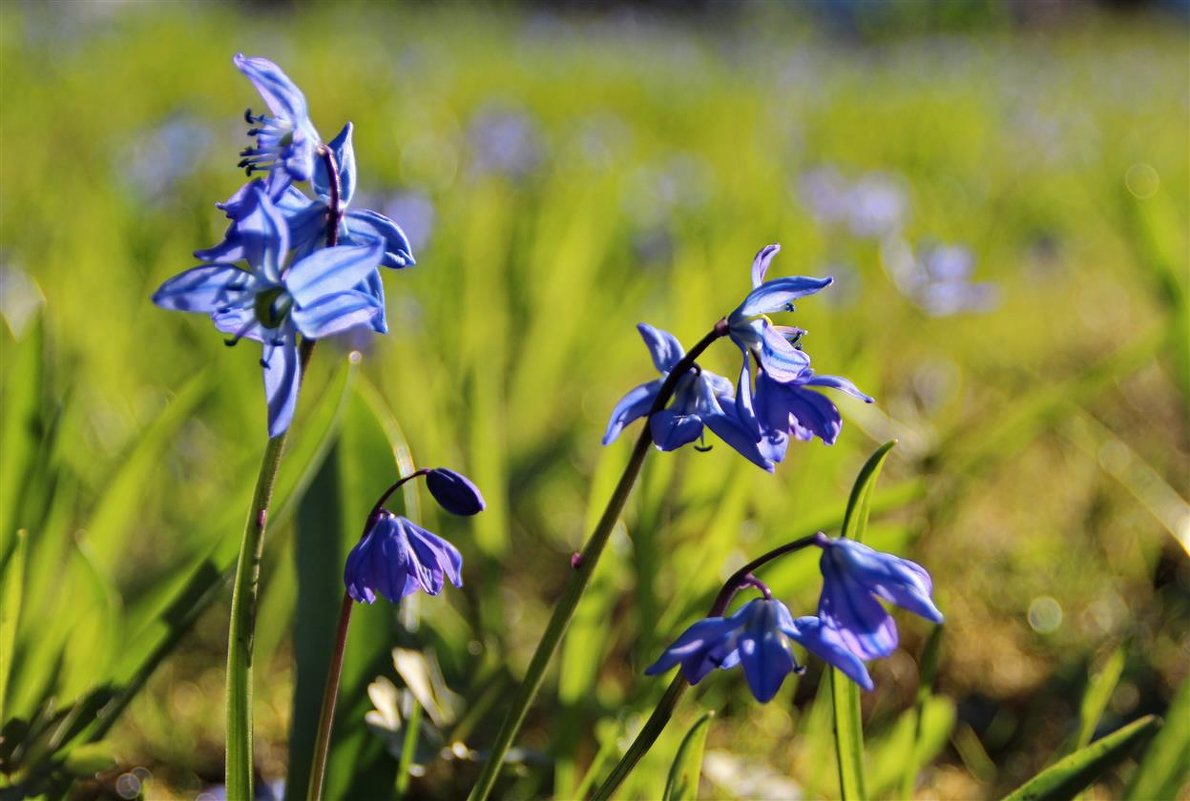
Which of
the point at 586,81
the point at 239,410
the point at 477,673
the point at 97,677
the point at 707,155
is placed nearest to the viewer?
the point at 97,677

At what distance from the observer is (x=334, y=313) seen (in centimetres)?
76

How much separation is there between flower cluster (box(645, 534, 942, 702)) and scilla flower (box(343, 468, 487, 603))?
0.61 feet

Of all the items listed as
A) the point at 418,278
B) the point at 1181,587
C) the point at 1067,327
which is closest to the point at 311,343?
the point at 1181,587

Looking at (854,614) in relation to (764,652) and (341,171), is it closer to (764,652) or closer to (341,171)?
(764,652)

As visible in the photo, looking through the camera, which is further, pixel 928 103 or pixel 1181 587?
pixel 928 103

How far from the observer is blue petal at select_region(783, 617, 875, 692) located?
2.56 ft

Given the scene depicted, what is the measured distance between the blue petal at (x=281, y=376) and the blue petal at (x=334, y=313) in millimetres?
17

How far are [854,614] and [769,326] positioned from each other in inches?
8.5

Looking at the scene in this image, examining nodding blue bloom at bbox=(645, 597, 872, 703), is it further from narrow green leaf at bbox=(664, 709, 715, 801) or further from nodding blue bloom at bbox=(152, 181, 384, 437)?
nodding blue bloom at bbox=(152, 181, 384, 437)

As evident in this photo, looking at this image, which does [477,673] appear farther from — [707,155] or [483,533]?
[707,155]

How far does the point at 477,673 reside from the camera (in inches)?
59.7

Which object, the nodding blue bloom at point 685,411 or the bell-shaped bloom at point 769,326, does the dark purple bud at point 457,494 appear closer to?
the nodding blue bloom at point 685,411

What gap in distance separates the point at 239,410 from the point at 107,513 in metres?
0.41

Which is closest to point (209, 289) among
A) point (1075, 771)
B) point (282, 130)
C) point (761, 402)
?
point (282, 130)
